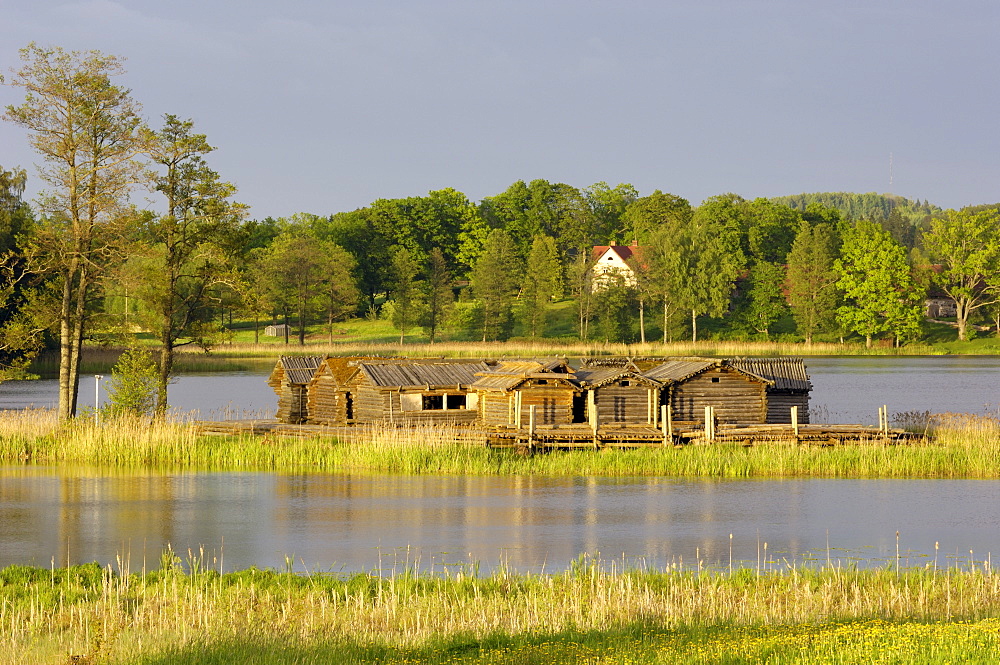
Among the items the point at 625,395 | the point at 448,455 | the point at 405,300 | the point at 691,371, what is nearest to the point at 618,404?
the point at 625,395

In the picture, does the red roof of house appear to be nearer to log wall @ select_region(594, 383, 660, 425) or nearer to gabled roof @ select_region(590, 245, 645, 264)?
gabled roof @ select_region(590, 245, 645, 264)

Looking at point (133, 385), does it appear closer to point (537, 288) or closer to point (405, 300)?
point (405, 300)

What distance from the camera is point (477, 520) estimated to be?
34.7 meters

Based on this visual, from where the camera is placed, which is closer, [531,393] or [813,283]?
[531,393]

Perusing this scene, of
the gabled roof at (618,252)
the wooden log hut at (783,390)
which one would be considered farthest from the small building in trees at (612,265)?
the wooden log hut at (783,390)

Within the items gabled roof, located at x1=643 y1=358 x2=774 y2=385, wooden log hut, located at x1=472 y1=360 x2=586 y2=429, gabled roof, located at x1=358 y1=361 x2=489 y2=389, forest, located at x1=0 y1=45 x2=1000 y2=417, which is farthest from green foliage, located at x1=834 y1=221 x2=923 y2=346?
wooden log hut, located at x1=472 y1=360 x2=586 y2=429

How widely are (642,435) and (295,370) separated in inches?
762

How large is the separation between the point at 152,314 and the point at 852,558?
3437 cm

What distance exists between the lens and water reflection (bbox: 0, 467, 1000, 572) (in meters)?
29.6

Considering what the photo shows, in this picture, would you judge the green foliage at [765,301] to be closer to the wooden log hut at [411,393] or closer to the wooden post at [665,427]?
the wooden log hut at [411,393]

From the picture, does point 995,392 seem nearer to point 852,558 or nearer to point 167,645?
point 852,558

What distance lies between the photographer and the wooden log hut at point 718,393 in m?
53.7

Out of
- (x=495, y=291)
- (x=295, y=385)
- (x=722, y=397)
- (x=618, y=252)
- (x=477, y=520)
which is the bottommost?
(x=477, y=520)

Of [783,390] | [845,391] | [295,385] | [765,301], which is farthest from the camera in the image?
[765,301]
